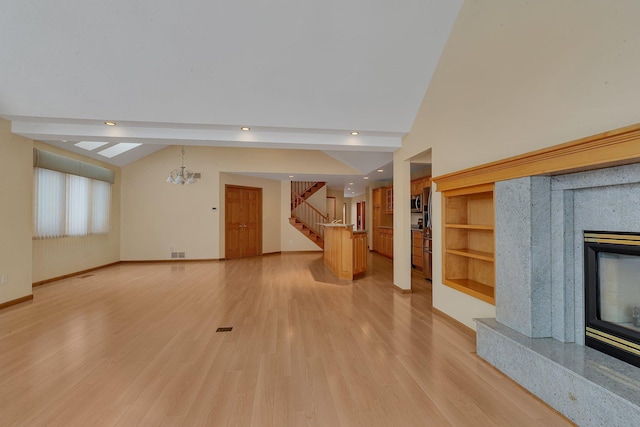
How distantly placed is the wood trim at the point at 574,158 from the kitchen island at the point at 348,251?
3.27 meters

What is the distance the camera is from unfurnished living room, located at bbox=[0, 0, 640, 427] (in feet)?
6.17

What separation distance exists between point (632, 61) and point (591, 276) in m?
1.51

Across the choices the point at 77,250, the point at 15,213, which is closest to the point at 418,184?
the point at 15,213

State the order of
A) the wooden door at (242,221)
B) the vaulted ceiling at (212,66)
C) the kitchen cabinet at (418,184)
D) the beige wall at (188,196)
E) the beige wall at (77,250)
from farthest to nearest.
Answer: the wooden door at (242,221) → the beige wall at (188,196) → the kitchen cabinet at (418,184) → the beige wall at (77,250) → the vaulted ceiling at (212,66)

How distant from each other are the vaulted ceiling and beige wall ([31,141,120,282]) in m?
2.46

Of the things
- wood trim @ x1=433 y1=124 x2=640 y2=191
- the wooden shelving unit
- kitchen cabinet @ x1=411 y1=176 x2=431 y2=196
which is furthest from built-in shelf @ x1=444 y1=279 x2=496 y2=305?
kitchen cabinet @ x1=411 y1=176 x2=431 y2=196

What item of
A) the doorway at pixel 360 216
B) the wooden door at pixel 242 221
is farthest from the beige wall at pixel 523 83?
the doorway at pixel 360 216

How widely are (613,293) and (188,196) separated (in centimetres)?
872

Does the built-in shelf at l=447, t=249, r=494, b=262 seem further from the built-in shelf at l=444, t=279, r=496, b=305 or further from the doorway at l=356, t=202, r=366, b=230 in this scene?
the doorway at l=356, t=202, r=366, b=230

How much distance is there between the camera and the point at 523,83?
2457 mm

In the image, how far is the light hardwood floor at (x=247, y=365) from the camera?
186 centimetres

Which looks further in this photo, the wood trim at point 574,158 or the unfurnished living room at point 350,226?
the unfurnished living room at point 350,226

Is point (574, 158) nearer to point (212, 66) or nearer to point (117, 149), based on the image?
point (212, 66)

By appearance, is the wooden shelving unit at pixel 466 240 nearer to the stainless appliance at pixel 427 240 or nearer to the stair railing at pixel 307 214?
the stainless appliance at pixel 427 240
